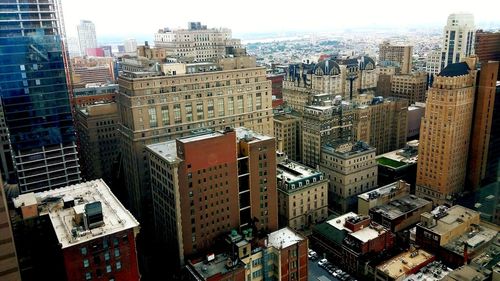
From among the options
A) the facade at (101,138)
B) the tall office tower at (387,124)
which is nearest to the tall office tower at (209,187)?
the facade at (101,138)

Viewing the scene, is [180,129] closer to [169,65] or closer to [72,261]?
[169,65]

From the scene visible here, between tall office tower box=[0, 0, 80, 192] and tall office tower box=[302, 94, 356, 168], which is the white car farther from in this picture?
tall office tower box=[0, 0, 80, 192]

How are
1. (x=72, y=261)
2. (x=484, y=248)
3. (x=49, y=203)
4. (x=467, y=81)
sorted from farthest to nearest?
1. (x=467, y=81)
2. (x=484, y=248)
3. (x=49, y=203)
4. (x=72, y=261)

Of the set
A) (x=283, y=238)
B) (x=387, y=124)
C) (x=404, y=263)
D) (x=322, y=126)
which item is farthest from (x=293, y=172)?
(x=387, y=124)

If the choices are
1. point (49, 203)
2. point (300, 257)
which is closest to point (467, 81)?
point (300, 257)

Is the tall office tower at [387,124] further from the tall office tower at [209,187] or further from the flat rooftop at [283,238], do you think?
the flat rooftop at [283,238]
